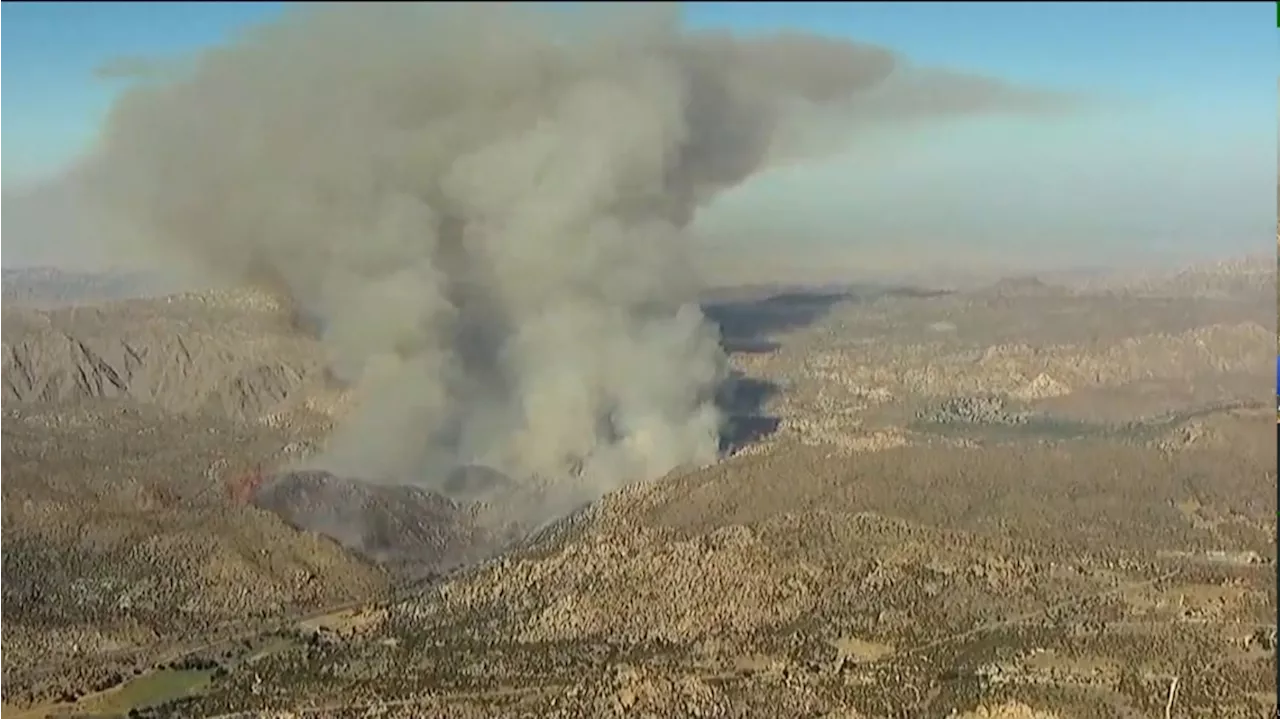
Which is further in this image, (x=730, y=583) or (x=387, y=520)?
(x=387, y=520)

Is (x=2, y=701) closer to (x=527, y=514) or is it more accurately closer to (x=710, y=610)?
(x=710, y=610)

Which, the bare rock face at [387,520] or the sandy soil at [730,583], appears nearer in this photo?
the sandy soil at [730,583]

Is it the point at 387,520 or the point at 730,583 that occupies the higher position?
the point at 730,583

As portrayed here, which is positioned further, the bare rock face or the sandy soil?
the bare rock face

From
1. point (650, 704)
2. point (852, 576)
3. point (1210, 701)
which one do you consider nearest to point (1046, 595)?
point (852, 576)
